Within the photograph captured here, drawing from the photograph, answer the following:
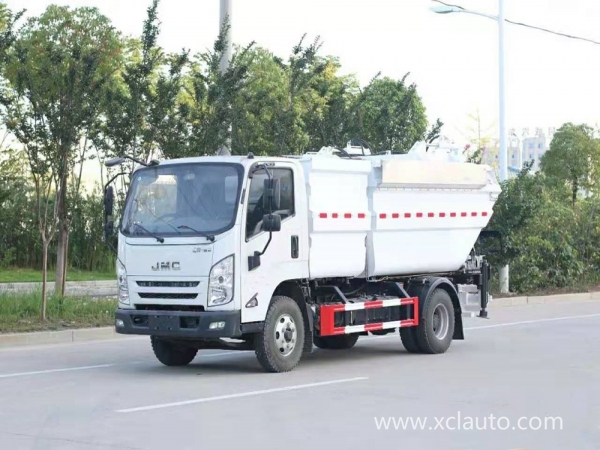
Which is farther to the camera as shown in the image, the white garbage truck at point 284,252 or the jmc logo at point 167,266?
the jmc logo at point 167,266

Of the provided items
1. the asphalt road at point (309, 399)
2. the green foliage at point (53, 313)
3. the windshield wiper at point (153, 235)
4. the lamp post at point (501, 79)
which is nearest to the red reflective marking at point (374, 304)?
the asphalt road at point (309, 399)

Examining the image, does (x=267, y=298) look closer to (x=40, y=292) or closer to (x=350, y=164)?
(x=350, y=164)

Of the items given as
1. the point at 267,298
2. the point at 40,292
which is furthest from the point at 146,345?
the point at 267,298

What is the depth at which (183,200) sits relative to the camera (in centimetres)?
1298

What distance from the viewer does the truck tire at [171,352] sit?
1379 cm

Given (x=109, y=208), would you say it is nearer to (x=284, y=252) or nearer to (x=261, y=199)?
(x=261, y=199)

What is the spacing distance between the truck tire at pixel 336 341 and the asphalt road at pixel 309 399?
18cm

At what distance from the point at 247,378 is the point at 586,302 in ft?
53.9

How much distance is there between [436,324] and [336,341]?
146 cm

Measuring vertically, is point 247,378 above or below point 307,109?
below

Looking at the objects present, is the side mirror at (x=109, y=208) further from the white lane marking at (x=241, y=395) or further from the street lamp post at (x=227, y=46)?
the street lamp post at (x=227, y=46)

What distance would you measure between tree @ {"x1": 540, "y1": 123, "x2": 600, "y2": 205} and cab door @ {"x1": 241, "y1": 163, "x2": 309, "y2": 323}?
38014mm

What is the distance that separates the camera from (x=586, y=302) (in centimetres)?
2706

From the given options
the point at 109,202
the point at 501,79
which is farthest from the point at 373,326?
the point at 501,79
